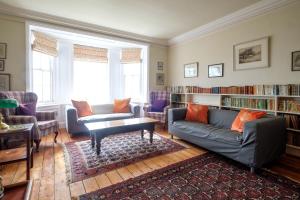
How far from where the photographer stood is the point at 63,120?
4.71 metres

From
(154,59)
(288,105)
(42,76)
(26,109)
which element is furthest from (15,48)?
(288,105)

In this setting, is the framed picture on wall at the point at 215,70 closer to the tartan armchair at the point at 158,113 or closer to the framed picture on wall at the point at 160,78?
the tartan armchair at the point at 158,113

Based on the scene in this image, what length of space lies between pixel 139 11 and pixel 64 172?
311 cm

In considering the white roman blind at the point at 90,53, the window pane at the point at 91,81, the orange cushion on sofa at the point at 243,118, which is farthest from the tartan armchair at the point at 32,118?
the orange cushion on sofa at the point at 243,118

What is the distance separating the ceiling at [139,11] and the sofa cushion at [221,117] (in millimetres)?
1993

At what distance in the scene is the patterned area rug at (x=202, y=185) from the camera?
5.69ft

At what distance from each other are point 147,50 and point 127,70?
3.07 feet

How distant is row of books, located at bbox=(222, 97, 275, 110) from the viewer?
295 centimetres

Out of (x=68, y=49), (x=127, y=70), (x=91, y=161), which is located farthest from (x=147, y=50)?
(x=91, y=161)

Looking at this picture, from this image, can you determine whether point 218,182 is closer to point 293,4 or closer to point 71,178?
point 71,178

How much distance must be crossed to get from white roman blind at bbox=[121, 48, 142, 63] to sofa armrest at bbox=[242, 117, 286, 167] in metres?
3.91

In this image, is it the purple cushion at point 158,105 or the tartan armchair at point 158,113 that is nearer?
the tartan armchair at point 158,113

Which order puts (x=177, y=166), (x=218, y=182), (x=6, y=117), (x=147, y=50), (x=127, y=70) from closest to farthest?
1. (x=218, y=182)
2. (x=177, y=166)
3. (x=6, y=117)
4. (x=147, y=50)
5. (x=127, y=70)

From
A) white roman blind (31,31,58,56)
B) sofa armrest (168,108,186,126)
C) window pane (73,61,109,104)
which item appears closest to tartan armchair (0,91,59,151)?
white roman blind (31,31,58,56)
